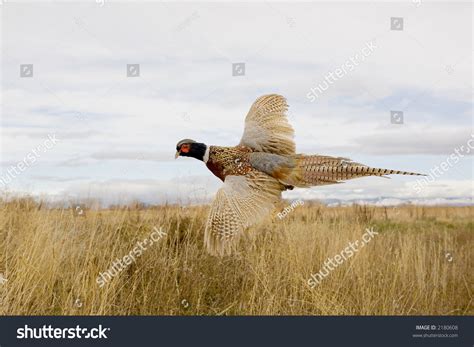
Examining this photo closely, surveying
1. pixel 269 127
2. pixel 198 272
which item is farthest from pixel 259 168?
pixel 198 272

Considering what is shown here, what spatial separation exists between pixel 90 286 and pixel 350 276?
301 centimetres

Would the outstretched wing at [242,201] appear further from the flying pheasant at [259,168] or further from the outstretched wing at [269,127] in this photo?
the outstretched wing at [269,127]

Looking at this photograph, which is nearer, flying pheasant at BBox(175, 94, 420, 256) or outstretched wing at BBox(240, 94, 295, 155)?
flying pheasant at BBox(175, 94, 420, 256)

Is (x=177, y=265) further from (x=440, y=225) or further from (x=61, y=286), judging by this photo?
(x=440, y=225)

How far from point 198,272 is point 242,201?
147cm

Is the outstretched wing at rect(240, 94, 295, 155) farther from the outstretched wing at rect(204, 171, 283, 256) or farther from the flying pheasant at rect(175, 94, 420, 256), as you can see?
the outstretched wing at rect(204, 171, 283, 256)

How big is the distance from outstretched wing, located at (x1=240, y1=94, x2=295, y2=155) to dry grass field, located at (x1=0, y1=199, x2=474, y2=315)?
106cm

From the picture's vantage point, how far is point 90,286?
5.99 metres

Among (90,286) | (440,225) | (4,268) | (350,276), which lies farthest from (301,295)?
(440,225)

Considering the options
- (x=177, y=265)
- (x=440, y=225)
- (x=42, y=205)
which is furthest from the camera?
(x=440, y=225)

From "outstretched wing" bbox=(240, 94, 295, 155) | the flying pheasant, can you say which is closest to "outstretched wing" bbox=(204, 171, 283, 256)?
the flying pheasant

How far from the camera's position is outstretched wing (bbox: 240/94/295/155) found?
5836 mm

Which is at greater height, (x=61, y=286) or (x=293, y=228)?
(x=293, y=228)
